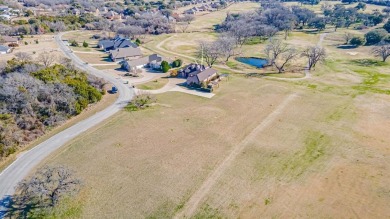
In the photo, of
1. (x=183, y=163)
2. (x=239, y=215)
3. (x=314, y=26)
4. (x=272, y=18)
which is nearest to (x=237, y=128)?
(x=183, y=163)

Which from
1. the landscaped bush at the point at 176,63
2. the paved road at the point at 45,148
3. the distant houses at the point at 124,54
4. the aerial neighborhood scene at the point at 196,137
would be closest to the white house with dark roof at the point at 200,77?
the aerial neighborhood scene at the point at 196,137

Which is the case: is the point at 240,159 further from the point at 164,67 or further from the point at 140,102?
the point at 164,67

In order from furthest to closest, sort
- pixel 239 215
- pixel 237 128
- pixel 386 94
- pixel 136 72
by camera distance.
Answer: pixel 136 72
pixel 386 94
pixel 237 128
pixel 239 215

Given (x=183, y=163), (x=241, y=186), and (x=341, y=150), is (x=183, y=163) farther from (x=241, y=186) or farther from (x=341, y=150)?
(x=341, y=150)

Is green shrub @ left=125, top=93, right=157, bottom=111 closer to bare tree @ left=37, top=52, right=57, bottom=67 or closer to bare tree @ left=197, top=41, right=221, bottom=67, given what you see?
bare tree @ left=197, top=41, right=221, bottom=67

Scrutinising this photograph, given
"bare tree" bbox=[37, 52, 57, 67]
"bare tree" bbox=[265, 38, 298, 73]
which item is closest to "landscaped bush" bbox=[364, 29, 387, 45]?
"bare tree" bbox=[265, 38, 298, 73]

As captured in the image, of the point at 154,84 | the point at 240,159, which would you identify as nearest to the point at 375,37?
the point at 154,84

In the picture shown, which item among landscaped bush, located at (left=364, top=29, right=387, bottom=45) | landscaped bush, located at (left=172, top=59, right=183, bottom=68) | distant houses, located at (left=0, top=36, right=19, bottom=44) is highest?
distant houses, located at (left=0, top=36, right=19, bottom=44)
